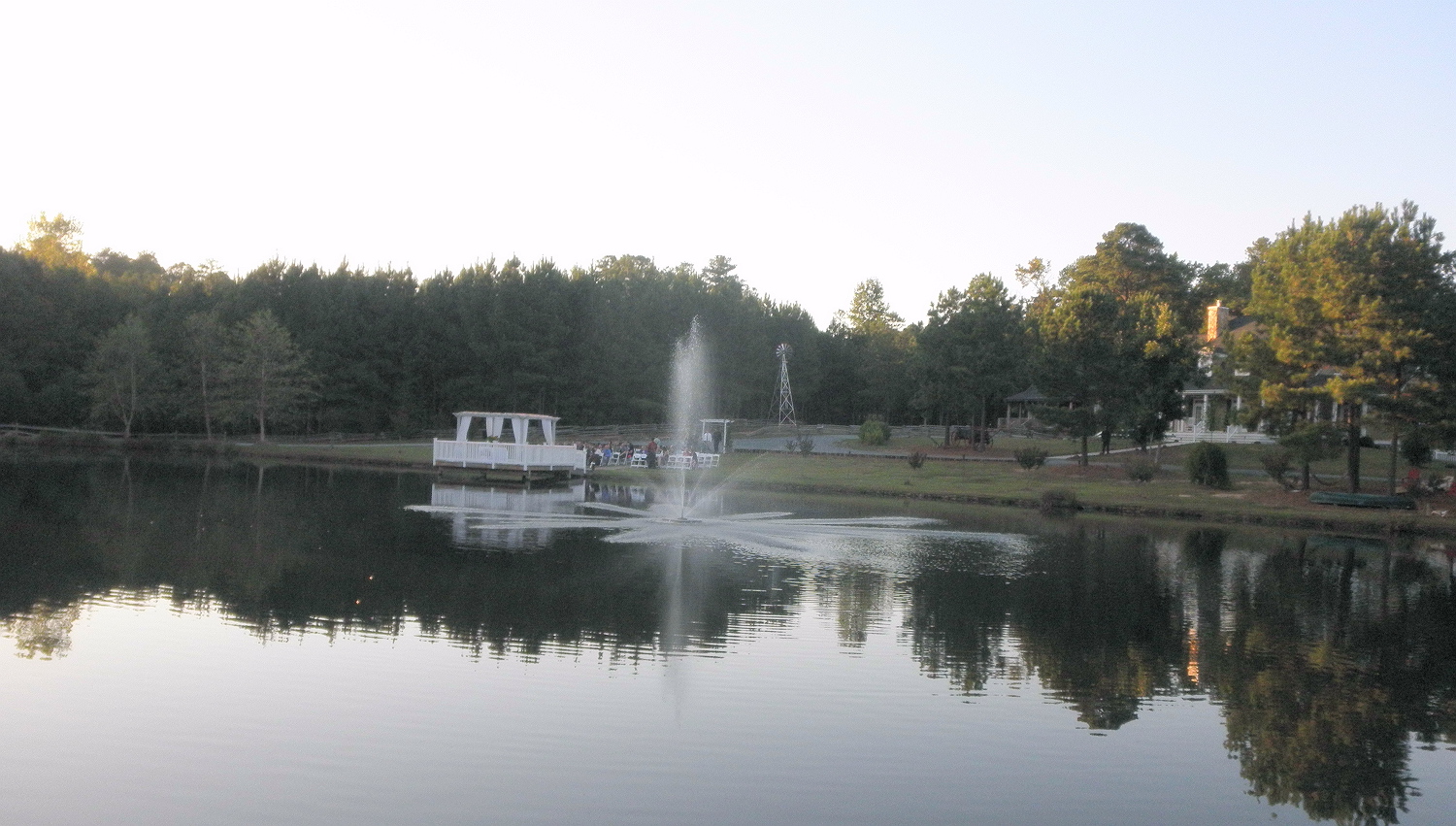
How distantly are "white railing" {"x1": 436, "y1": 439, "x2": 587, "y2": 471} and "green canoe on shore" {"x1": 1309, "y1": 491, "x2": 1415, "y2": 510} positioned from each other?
2898 centimetres

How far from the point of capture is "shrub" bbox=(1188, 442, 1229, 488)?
41406mm

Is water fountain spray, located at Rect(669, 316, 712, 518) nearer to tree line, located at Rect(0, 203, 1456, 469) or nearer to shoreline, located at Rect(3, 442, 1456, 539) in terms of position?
tree line, located at Rect(0, 203, 1456, 469)

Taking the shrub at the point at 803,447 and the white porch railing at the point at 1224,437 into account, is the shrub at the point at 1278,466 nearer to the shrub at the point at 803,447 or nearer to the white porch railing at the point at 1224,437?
the white porch railing at the point at 1224,437

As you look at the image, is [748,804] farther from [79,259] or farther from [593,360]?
[79,259]

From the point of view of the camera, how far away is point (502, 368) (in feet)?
257

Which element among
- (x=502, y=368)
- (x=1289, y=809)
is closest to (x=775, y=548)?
(x=1289, y=809)

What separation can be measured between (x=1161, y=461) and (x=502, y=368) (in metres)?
44.8

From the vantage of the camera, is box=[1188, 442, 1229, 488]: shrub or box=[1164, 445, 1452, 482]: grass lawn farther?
box=[1164, 445, 1452, 482]: grass lawn

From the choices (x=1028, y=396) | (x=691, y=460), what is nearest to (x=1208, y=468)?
(x=691, y=460)

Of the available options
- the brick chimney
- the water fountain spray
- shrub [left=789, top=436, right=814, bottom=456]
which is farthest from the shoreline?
the water fountain spray

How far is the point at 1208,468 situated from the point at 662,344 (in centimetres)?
5142

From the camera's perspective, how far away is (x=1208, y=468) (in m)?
41.7

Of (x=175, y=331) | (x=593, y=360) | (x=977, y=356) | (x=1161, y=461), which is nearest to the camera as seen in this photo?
(x=1161, y=461)

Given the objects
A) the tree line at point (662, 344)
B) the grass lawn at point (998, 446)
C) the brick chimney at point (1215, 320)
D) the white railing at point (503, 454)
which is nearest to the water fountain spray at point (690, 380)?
the tree line at point (662, 344)
